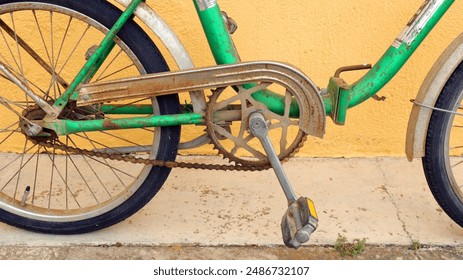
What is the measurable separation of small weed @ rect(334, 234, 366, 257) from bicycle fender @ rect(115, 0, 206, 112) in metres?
0.87

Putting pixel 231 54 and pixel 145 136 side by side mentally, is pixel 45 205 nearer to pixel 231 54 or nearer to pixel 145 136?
pixel 145 136

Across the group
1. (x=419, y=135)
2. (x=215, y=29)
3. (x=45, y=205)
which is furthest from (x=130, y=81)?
(x=419, y=135)

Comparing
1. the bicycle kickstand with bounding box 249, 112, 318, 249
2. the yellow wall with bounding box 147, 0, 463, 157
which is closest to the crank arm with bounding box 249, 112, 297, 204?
the bicycle kickstand with bounding box 249, 112, 318, 249

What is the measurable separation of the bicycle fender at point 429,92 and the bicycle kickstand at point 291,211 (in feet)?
1.58

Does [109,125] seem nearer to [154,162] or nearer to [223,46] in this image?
[154,162]

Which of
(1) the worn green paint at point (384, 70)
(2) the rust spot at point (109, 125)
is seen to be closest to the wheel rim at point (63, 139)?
(2) the rust spot at point (109, 125)

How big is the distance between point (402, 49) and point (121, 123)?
1056 mm

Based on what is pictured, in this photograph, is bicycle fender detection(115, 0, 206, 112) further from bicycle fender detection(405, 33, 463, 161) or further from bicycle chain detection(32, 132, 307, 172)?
bicycle fender detection(405, 33, 463, 161)

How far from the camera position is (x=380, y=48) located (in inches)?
110

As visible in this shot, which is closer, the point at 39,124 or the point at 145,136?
the point at 39,124

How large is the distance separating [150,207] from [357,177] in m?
1.05

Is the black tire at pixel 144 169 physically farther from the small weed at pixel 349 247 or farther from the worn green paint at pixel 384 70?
the small weed at pixel 349 247

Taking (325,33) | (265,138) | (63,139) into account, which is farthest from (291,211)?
(63,139)

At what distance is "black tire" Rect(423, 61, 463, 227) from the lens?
6.88 ft
